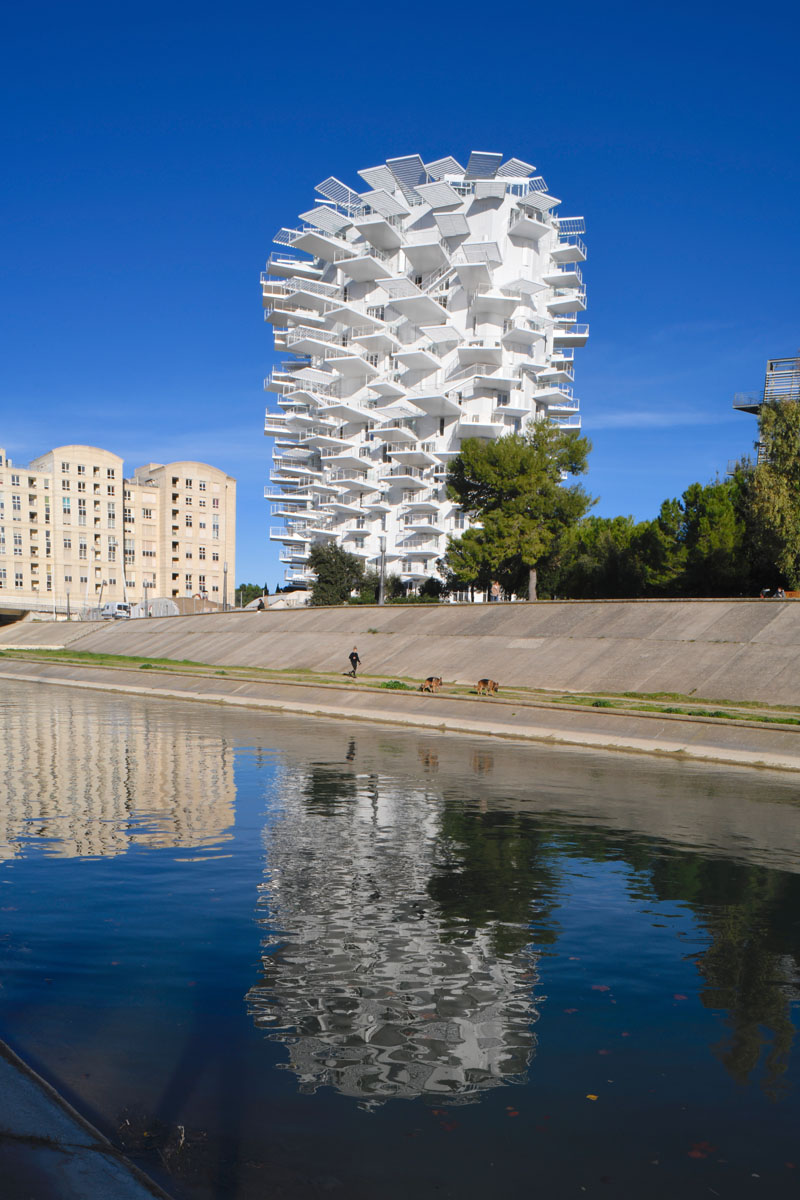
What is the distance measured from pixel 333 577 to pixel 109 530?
79.6 metres

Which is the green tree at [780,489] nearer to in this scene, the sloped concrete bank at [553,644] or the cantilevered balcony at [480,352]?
the sloped concrete bank at [553,644]

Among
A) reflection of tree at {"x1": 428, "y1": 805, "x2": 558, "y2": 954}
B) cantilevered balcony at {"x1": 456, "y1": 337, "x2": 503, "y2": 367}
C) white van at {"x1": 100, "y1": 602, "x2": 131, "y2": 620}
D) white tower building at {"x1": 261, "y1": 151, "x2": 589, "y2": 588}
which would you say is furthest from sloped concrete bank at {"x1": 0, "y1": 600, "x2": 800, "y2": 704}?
white van at {"x1": 100, "y1": 602, "x2": 131, "y2": 620}

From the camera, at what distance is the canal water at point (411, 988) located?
509cm

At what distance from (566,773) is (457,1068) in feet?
45.4

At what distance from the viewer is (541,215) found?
A: 95438mm

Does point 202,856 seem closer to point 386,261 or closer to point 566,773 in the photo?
point 566,773

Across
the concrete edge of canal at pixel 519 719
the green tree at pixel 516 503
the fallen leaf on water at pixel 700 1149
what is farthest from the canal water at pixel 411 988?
the green tree at pixel 516 503

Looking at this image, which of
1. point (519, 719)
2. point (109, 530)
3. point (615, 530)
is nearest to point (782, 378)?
point (615, 530)

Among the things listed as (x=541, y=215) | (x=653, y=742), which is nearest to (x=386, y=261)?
(x=541, y=215)

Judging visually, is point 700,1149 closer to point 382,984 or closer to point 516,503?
point 382,984

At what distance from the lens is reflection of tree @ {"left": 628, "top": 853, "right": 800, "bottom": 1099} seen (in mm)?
6488

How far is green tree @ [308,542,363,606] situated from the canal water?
60.3 m

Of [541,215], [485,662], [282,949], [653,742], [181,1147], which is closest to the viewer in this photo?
[181,1147]

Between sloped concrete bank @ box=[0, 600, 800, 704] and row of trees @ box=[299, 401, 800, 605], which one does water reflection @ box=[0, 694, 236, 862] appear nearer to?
sloped concrete bank @ box=[0, 600, 800, 704]
